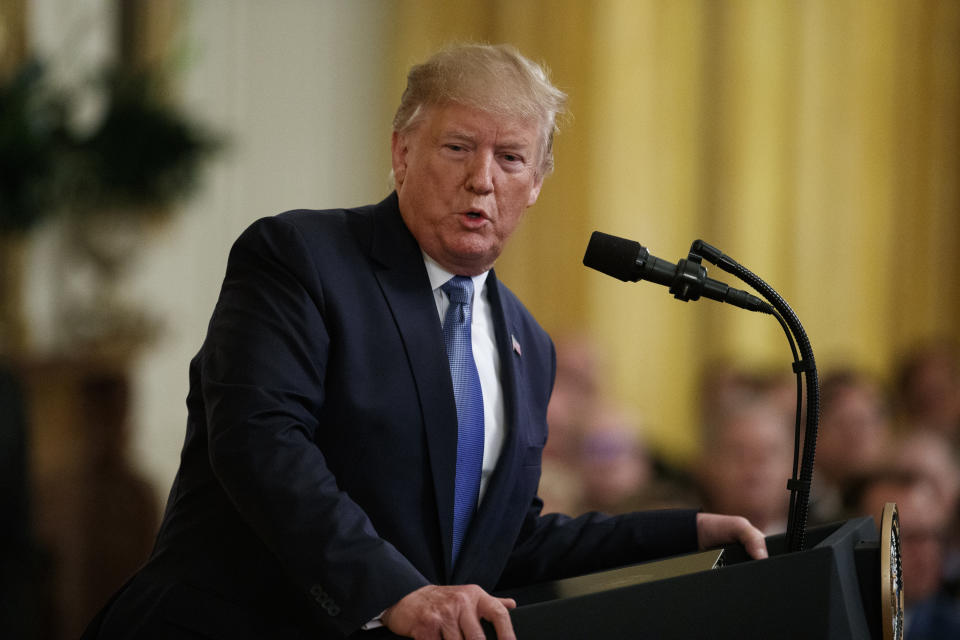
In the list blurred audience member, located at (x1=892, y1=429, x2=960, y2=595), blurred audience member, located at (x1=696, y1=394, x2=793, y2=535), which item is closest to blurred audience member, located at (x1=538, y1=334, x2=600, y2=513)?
blurred audience member, located at (x1=696, y1=394, x2=793, y2=535)

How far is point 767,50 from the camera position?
25.7ft

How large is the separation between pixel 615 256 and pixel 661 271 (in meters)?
0.06

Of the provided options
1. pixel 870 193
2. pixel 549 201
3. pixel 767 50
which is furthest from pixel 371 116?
pixel 870 193

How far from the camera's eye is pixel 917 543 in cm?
372

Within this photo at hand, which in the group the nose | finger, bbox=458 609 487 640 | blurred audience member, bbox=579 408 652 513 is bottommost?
blurred audience member, bbox=579 408 652 513

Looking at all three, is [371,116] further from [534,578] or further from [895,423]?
[534,578]

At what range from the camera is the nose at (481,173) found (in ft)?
5.18

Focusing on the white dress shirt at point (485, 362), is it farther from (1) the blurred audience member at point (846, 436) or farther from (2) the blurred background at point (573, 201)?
(1) the blurred audience member at point (846, 436)

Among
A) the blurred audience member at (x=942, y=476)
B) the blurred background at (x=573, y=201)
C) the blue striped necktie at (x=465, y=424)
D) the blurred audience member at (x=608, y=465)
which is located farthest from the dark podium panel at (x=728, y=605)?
the blurred background at (x=573, y=201)

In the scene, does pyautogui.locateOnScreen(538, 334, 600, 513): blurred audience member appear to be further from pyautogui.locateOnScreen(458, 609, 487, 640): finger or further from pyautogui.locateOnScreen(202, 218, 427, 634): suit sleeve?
pyautogui.locateOnScreen(458, 609, 487, 640): finger

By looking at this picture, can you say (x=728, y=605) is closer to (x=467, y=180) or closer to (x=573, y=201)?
(x=467, y=180)

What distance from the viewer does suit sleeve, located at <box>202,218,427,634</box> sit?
1.34 metres

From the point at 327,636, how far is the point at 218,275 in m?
5.63

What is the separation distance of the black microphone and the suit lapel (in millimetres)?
249
